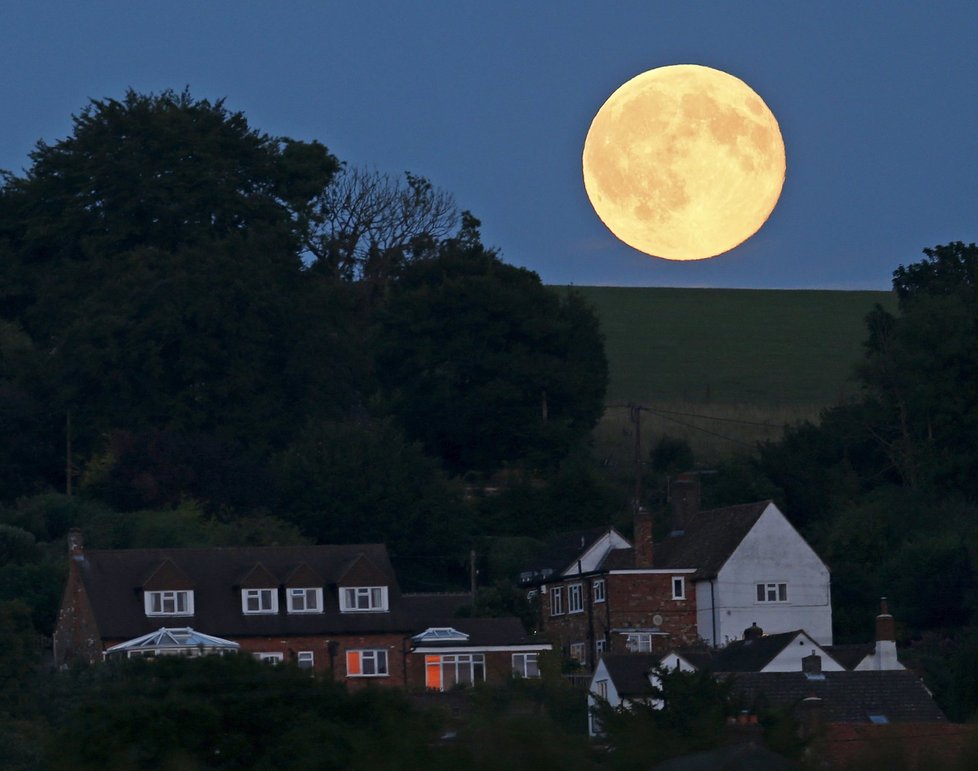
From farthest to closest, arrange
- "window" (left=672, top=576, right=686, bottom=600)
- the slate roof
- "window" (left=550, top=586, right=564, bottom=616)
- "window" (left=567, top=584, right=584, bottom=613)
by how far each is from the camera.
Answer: "window" (left=550, top=586, right=564, bottom=616), "window" (left=567, top=584, right=584, bottom=613), "window" (left=672, top=576, right=686, bottom=600), the slate roof

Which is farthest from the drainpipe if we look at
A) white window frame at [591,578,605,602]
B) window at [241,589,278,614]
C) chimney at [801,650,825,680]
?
window at [241,589,278,614]

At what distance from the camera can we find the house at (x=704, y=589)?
5450 centimetres

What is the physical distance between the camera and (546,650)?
1994 inches

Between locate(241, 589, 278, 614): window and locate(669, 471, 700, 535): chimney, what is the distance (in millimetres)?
13352

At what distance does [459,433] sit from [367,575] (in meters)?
18.4

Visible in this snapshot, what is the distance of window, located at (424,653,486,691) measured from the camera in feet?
165

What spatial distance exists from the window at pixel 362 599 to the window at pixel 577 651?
657 centimetres

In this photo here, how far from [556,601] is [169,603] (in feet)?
40.0

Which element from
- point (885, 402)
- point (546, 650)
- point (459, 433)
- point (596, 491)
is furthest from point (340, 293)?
point (546, 650)

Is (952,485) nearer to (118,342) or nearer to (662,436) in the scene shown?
(662,436)

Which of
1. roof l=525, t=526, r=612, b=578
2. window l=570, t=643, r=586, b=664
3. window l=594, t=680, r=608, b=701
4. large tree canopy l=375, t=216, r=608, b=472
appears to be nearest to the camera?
window l=594, t=680, r=608, b=701

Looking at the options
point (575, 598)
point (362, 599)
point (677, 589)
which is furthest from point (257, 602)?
point (677, 589)

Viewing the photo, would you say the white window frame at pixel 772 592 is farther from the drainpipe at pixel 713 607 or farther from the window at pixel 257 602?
the window at pixel 257 602

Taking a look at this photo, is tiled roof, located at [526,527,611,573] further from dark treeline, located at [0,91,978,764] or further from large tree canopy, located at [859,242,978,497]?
large tree canopy, located at [859,242,978,497]
